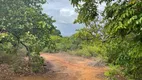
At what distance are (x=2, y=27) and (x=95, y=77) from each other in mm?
6370

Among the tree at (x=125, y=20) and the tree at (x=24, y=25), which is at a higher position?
the tree at (x=24, y=25)

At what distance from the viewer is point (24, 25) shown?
16.2 metres

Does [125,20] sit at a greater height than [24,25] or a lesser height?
lesser

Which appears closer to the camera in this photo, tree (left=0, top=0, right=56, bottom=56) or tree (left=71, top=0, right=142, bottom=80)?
tree (left=71, top=0, right=142, bottom=80)

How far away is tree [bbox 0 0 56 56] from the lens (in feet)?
52.2

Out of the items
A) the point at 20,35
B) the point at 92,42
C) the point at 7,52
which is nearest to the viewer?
the point at 92,42

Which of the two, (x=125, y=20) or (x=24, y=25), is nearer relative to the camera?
(x=125, y=20)

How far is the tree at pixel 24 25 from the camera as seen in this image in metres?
15.9

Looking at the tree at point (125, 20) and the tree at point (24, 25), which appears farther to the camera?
the tree at point (24, 25)

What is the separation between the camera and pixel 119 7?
587 cm

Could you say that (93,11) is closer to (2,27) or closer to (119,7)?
(119,7)

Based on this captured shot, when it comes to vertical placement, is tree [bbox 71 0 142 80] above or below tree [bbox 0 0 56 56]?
below

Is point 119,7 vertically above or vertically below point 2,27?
below

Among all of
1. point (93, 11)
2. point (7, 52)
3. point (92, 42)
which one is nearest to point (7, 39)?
point (7, 52)
